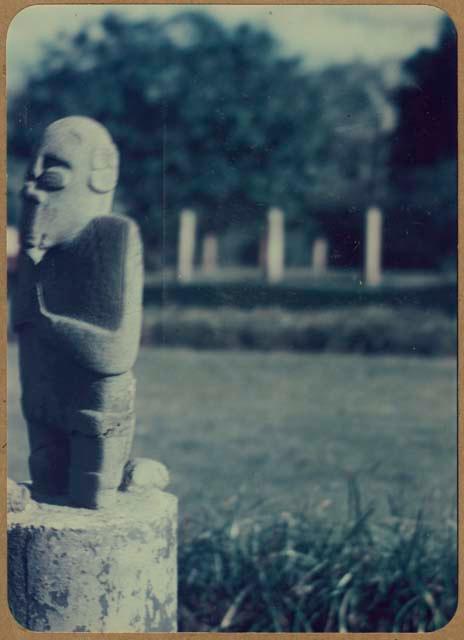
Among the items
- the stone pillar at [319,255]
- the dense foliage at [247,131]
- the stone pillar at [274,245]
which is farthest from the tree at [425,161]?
the stone pillar at [274,245]

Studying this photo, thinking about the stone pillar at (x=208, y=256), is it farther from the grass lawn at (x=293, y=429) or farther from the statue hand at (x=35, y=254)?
the statue hand at (x=35, y=254)

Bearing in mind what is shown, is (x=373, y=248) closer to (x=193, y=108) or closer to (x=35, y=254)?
(x=193, y=108)

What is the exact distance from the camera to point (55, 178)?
2.74 metres

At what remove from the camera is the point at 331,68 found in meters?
11.4

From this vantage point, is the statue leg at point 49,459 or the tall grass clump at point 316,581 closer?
the statue leg at point 49,459

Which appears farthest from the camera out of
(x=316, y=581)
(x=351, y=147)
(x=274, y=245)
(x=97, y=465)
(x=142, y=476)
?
(x=274, y=245)

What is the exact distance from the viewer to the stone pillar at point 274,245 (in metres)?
13.9

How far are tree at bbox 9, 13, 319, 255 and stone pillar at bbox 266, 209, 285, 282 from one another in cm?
30

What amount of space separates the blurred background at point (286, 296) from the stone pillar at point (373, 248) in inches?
1.8

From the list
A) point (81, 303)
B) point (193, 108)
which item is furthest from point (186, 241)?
point (81, 303)

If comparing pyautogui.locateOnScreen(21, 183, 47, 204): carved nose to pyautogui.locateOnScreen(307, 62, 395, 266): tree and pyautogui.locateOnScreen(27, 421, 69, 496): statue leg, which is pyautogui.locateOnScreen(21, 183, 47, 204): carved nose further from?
pyautogui.locateOnScreen(307, 62, 395, 266): tree

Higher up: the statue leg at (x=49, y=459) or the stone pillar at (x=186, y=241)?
the stone pillar at (x=186, y=241)

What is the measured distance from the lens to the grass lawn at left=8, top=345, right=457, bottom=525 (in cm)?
555

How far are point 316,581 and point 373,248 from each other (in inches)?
378
